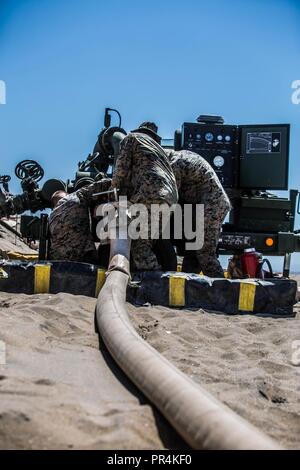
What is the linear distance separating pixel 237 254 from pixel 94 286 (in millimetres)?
3420

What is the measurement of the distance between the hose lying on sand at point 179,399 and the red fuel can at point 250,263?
4201 millimetres

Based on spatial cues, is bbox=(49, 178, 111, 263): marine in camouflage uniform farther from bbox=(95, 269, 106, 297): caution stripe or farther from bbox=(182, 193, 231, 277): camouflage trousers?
bbox=(182, 193, 231, 277): camouflage trousers

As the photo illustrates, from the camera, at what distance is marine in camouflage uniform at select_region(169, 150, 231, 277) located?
21.9 ft

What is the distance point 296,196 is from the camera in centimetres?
893

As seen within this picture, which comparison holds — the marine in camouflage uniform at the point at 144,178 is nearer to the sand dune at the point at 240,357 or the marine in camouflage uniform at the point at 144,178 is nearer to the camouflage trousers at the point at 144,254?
the camouflage trousers at the point at 144,254

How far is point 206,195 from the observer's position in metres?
6.71

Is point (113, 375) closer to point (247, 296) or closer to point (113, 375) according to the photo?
point (113, 375)

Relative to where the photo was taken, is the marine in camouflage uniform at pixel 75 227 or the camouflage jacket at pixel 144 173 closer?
the camouflage jacket at pixel 144 173

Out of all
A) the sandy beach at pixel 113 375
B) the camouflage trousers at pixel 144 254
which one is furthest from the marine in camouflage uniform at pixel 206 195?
the sandy beach at pixel 113 375

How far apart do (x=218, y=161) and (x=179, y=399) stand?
741cm

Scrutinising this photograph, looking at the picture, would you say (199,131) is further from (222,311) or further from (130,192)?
(222,311)

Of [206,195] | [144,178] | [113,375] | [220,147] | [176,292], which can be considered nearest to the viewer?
[113,375]

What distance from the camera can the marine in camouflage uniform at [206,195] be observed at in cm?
668

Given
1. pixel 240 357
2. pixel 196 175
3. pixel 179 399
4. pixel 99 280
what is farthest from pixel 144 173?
pixel 179 399
